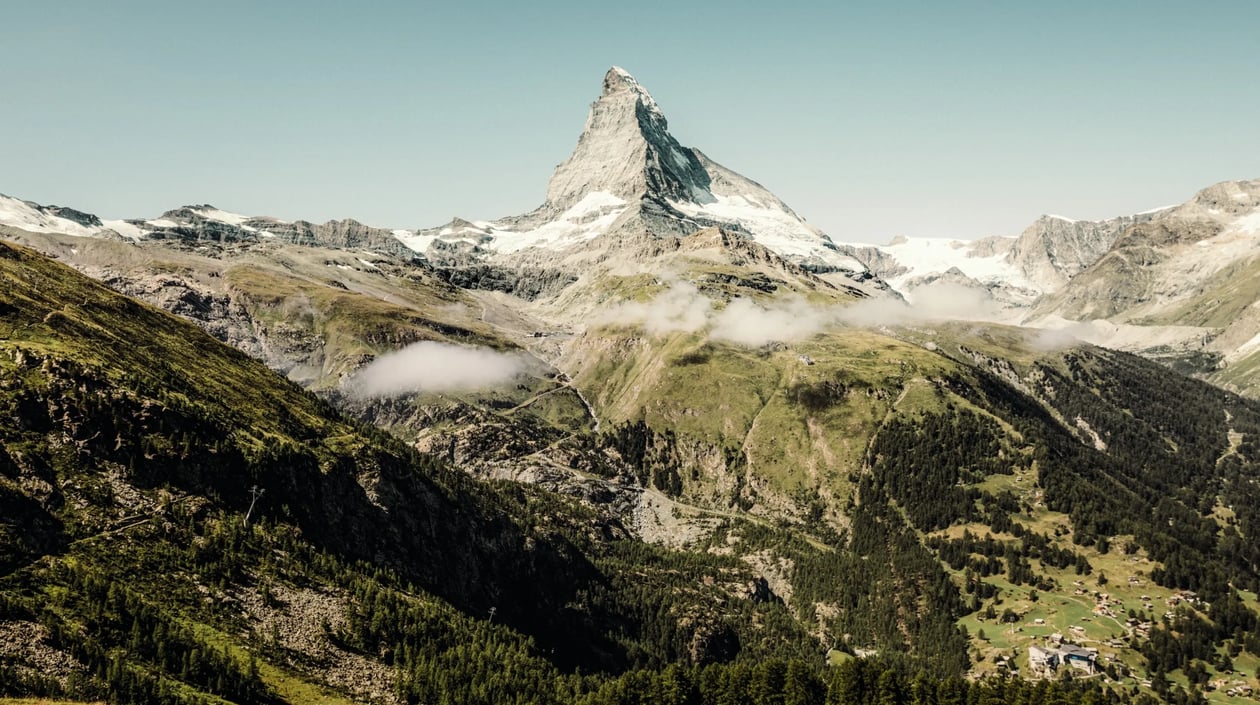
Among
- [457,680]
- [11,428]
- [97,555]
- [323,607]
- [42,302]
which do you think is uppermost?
[42,302]

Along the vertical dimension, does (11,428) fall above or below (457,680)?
above

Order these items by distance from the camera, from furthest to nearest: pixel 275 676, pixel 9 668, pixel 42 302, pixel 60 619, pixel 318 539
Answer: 1. pixel 42 302
2. pixel 318 539
3. pixel 275 676
4. pixel 60 619
5. pixel 9 668

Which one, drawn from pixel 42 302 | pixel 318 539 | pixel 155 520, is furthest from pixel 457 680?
pixel 42 302

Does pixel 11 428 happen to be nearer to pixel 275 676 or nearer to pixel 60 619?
pixel 60 619

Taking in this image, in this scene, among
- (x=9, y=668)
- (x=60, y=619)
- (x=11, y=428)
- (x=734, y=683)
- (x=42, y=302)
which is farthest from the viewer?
(x=42, y=302)

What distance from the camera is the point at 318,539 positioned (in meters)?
177

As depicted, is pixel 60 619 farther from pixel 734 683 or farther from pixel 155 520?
pixel 734 683

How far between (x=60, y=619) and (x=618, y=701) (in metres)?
96.8

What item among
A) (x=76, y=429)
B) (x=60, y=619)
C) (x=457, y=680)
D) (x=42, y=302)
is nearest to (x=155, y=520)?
(x=76, y=429)

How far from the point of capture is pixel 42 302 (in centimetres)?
19500

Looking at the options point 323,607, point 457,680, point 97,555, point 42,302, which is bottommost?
point 457,680

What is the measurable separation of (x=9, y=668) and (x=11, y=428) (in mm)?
56023

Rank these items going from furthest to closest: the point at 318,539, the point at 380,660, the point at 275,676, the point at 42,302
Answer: the point at 42,302, the point at 318,539, the point at 380,660, the point at 275,676

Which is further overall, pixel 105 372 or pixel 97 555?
pixel 105 372
